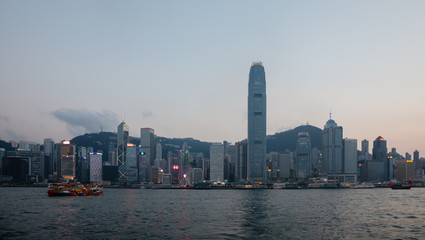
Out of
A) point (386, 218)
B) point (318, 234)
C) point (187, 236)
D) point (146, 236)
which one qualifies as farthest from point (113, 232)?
point (386, 218)

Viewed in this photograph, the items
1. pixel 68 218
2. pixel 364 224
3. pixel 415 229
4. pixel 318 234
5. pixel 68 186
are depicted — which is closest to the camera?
pixel 318 234

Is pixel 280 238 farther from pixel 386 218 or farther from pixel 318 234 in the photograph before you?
pixel 386 218

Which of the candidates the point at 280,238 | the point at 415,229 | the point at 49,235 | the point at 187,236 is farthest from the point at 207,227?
the point at 415,229

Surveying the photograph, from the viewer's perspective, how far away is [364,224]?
80.1 m

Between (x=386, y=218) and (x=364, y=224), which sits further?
(x=386, y=218)

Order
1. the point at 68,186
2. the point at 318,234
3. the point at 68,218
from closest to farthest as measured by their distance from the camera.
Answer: the point at 318,234 < the point at 68,218 < the point at 68,186

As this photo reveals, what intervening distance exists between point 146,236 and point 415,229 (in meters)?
52.3

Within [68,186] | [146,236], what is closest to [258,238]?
[146,236]

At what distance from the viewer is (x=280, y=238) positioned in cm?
6138

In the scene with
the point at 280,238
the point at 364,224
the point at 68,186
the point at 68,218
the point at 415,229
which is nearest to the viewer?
the point at 280,238

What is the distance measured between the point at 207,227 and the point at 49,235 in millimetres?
28875

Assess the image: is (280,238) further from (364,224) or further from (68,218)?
(68,218)

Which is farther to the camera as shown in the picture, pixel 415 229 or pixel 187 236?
pixel 415 229

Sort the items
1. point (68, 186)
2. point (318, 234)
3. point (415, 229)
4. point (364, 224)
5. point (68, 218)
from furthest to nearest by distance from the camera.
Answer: point (68, 186) < point (68, 218) < point (364, 224) < point (415, 229) < point (318, 234)
